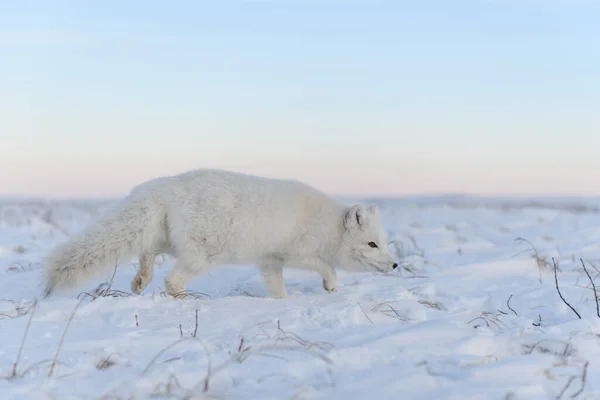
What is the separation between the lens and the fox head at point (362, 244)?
19.4ft

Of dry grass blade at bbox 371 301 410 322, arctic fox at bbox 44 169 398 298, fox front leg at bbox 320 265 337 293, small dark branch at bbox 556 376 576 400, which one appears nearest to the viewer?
small dark branch at bbox 556 376 576 400

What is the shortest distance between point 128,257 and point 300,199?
164cm

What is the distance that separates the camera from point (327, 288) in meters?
5.70

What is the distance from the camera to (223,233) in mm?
5195

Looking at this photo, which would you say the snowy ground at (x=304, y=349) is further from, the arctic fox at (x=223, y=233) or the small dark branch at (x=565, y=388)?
the arctic fox at (x=223, y=233)

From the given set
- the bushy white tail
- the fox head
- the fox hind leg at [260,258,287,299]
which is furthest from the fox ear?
the bushy white tail

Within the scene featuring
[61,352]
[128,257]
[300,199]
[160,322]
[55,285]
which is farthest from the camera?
[300,199]

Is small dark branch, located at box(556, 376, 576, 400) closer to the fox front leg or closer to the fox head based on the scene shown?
the fox front leg

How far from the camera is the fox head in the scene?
5.92 meters

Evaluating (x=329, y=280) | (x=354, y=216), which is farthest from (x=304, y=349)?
(x=354, y=216)

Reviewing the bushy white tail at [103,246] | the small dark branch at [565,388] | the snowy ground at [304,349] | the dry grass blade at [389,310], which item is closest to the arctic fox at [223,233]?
the bushy white tail at [103,246]

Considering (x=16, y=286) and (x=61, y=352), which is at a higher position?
(x=61, y=352)

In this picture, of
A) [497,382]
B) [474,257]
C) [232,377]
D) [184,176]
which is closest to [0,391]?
[232,377]

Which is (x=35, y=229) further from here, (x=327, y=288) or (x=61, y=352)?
(x=61, y=352)
